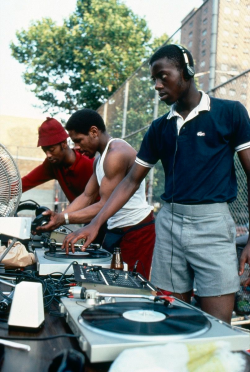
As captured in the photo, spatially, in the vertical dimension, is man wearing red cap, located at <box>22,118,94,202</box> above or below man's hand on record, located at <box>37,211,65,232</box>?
above

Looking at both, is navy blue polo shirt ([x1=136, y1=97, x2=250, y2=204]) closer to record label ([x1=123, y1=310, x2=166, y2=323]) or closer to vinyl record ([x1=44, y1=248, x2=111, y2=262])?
vinyl record ([x1=44, y1=248, x2=111, y2=262])

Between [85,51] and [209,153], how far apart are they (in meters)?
18.7

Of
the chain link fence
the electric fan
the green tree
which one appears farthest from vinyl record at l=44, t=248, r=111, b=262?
the green tree

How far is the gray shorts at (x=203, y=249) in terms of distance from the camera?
1.99 metres

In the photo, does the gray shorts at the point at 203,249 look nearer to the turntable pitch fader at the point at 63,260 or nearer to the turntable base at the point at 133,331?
the turntable pitch fader at the point at 63,260

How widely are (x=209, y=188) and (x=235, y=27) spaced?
3135 millimetres

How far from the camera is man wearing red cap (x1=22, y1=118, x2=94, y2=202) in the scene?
389cm

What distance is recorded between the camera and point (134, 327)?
104 cm

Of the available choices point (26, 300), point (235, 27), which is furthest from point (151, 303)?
point (235, 27)

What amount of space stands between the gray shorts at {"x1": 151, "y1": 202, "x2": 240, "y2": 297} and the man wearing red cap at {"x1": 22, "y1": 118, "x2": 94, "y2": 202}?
6.70 ft

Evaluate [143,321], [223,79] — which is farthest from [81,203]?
[143,321]

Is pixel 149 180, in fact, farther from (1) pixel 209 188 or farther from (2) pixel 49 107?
(2) pixel 49 107

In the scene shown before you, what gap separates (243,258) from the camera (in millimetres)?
1953

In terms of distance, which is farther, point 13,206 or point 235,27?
point 235,27
